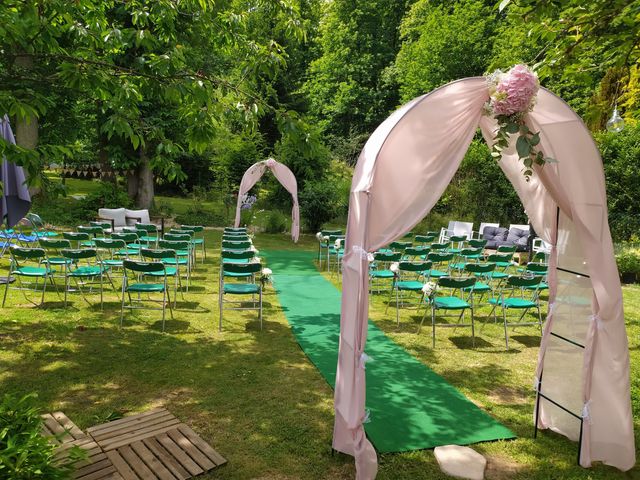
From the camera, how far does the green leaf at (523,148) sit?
330 cm

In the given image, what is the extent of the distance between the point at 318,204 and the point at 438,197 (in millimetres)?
14614

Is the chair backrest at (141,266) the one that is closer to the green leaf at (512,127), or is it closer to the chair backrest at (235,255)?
the chair backrest at (235,255)

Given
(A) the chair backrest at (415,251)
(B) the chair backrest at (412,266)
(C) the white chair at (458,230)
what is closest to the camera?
(B) the chair backrest at (412,266)

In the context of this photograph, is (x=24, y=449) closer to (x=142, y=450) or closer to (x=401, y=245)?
(x=142, y=450)

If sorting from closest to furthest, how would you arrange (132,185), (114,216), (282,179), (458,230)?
(114,216), (282,179), (458,230), (132,185)

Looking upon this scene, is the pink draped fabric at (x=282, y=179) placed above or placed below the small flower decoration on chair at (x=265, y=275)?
above

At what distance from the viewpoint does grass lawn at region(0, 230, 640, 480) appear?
3689mm

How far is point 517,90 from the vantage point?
3.25 m

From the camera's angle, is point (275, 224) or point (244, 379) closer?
point (244, 379)

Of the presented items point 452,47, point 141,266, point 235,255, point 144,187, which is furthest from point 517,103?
point 452,47

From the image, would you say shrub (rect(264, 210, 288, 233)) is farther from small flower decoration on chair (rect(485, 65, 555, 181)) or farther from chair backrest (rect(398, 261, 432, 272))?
small flower decoration on chair (rect(485, 65, 555, 181))

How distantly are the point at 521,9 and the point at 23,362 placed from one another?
6.55 meters

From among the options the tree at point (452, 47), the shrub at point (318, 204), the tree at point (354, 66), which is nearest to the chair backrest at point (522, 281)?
the shrub at point (318, 204)

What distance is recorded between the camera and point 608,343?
3.64 m
